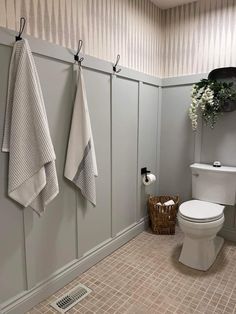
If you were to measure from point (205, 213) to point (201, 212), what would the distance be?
0.03 m

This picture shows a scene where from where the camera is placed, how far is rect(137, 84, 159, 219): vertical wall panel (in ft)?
8.42

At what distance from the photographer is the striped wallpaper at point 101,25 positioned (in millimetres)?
1497

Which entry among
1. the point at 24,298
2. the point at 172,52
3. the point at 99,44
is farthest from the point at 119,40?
the point at 24,298

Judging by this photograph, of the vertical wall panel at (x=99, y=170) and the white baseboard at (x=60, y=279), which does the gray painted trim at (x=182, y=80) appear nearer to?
the vertical wall panel at (x=99, y=170)

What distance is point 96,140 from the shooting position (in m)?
2.00

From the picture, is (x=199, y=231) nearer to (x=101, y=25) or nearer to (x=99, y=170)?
(x=99, y=170)

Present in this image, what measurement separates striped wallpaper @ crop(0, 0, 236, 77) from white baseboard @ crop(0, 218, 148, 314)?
5.39 feet

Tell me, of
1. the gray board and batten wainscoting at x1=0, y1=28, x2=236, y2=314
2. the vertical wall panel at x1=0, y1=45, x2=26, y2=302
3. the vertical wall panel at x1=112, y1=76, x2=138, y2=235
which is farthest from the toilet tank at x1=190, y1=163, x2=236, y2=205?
the vertical wall panel at x1=0, y1=45, x2=26, y2=302

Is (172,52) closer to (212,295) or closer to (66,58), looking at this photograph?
(66,58)

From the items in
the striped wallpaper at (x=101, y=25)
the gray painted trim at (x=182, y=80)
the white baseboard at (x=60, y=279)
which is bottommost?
the white baseboard at (x=60, y=279)

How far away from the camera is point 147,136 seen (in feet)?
8.82

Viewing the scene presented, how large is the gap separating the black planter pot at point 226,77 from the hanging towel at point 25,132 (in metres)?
1.76

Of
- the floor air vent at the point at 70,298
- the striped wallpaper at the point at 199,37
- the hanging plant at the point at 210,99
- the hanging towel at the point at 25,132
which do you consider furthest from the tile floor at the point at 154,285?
the striped wallpaper at the point at 199,37

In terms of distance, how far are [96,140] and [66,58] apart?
654mm
